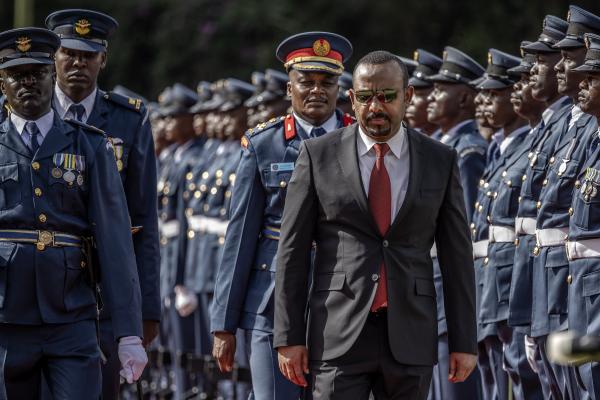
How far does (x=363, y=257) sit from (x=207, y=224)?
7724mm

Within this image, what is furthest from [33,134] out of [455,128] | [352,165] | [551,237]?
[455,128]

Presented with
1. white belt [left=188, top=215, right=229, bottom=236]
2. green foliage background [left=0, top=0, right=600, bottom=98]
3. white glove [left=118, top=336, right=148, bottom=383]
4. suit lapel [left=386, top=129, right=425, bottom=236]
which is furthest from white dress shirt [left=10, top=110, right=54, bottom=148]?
green foliage background [left=0, top=0, right=600, bottom=98]

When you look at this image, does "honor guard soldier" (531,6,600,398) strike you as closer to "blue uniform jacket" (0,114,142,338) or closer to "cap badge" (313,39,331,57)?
"cap badge" (313,39,331,57)

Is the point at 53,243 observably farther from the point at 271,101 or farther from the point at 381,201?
the point at 271,101

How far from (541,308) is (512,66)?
2.39 metres

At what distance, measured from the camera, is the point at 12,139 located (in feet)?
24.8

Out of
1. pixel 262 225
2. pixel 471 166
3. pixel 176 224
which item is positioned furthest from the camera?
pixel 176 224

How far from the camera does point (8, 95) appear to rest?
7656 millimetres

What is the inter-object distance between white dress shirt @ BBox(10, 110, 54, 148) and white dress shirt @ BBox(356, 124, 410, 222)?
1.59m

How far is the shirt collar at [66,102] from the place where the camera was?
884cm

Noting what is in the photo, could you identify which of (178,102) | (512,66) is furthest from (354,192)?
(178,102)

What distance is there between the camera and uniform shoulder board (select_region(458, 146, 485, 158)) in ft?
35.7

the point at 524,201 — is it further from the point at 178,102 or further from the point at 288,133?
the point at 178,102

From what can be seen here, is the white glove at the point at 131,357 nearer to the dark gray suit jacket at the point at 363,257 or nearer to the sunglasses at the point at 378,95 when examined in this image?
the dark gray suit jacket at the point at 363,257
